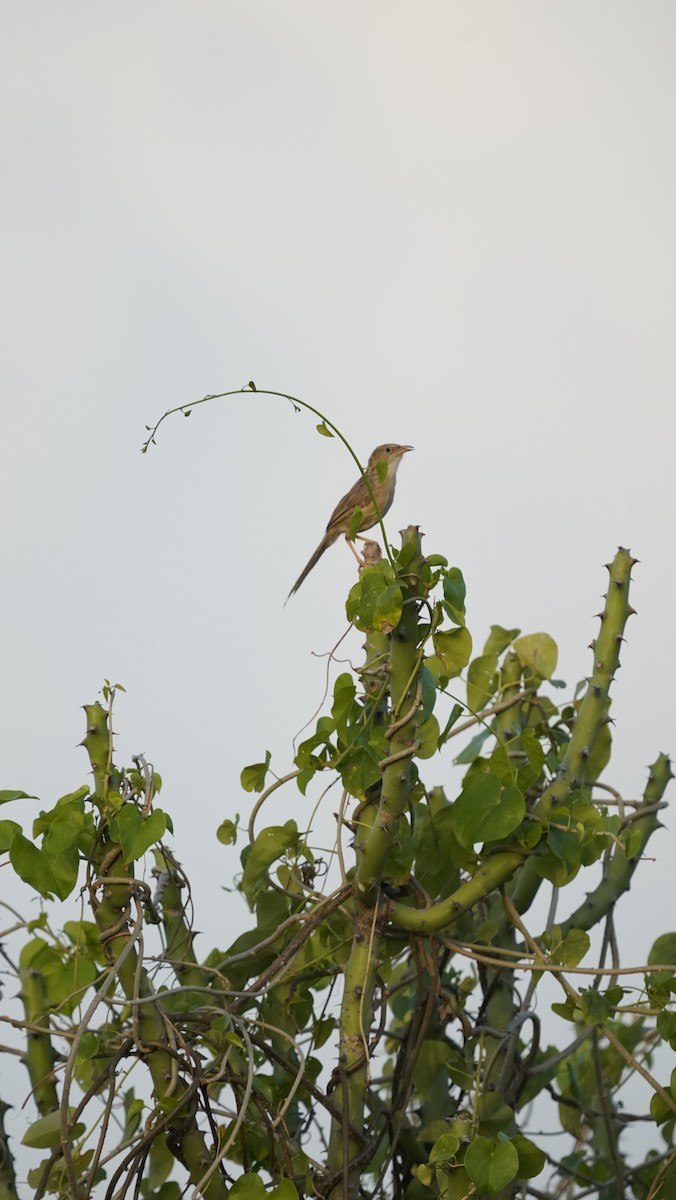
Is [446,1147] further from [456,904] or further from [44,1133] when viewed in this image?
[44,1133]

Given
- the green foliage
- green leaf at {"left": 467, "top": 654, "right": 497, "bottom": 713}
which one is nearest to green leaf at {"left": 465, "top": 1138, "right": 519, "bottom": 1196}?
the green foliage

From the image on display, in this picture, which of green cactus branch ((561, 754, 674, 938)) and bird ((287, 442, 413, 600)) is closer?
green cactus branch ((561, 754, 674, 938))

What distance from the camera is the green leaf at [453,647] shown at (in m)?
2.16

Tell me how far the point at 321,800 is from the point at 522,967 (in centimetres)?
47

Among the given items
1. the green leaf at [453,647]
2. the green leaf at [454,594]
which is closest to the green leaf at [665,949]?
the green leaf at [453,647]

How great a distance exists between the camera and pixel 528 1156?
6.97ft

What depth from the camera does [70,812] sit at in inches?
81.7

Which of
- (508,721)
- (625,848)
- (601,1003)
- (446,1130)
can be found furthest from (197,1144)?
(508,721)

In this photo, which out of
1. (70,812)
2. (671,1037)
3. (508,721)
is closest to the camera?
(70,812)

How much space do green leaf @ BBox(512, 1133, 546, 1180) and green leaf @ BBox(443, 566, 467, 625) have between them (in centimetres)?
87

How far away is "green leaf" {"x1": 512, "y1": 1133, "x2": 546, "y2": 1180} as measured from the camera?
82.7 inches

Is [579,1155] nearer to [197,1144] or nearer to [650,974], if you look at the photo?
[650,974]

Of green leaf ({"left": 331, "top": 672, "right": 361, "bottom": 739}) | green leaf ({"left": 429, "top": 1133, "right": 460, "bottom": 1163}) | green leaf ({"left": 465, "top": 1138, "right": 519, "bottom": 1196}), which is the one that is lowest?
green leaf ({"left": 465, "top": 1138, "right": 519, "bottom": 1196})

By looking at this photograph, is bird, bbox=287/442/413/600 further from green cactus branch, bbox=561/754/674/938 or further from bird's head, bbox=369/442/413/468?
green cactus branch, bbox=561/754/674/938
